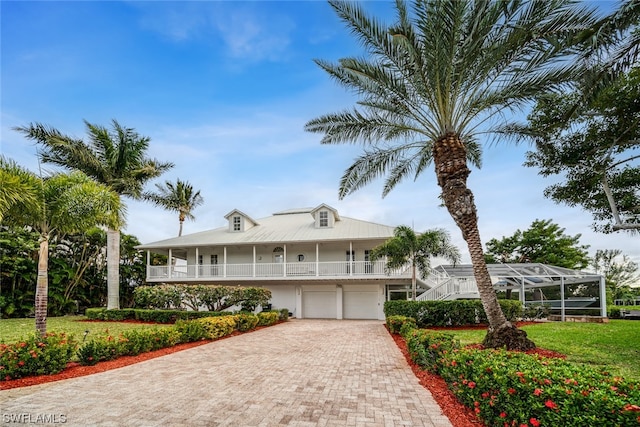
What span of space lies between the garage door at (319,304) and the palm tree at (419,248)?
6410 millimetres

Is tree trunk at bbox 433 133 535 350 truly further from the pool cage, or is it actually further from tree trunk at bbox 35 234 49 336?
tree trunk at bbox 35 234 49 336

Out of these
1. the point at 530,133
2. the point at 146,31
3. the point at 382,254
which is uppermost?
the point at 146,31

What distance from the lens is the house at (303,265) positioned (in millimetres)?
20859

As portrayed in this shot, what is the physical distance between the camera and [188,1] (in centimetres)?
809

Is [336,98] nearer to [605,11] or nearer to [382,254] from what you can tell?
[605,11]

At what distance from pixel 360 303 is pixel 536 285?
32.4 feet

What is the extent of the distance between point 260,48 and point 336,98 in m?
2.75

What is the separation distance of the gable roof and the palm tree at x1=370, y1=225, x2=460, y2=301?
2.35 m

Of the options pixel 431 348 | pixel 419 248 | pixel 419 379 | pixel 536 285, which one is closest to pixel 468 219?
pixel 431 348

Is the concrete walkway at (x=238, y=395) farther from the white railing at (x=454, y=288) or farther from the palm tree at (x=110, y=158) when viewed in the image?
the palm tree at (x=110, y=158)

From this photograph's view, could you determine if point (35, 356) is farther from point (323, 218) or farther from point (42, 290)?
point (323, 218)

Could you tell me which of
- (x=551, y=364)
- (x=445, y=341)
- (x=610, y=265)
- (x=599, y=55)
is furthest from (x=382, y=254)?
(x=610, y=265)

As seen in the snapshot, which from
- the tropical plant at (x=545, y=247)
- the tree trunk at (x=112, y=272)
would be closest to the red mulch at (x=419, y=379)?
the tree trunk at (x=112, y=272)

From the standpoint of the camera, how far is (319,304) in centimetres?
2267
